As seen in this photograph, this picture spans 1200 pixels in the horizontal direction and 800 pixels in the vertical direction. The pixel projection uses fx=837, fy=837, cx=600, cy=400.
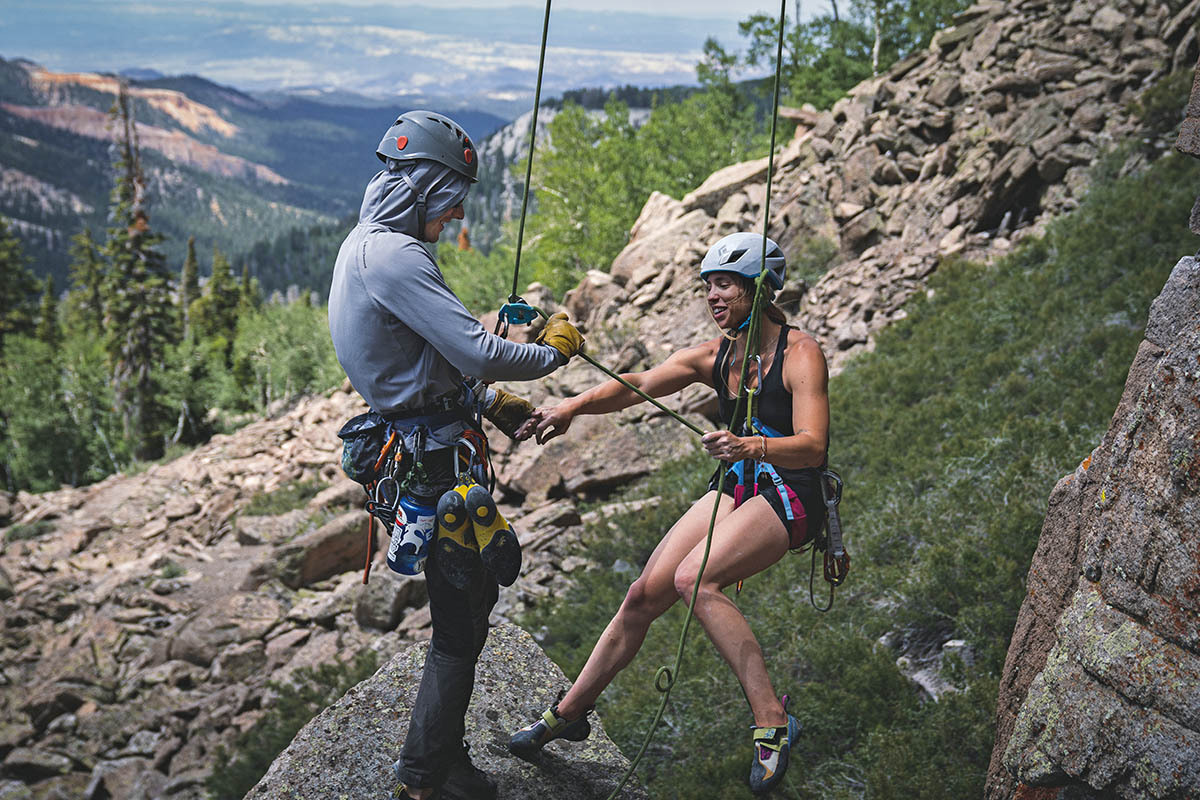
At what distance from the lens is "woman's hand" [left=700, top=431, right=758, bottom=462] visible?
3582 millimetres

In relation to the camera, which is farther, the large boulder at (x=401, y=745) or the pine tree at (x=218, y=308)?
→ the pine tree at (x=218, y=308)

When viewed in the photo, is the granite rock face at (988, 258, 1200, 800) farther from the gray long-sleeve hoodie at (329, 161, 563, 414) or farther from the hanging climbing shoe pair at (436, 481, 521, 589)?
the gray long-sleeve hoodie at (329, 161, 563, 414)

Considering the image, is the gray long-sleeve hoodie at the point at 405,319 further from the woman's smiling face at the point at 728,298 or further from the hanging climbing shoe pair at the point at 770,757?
the hanging climbing shoe pair at the point at 770,757

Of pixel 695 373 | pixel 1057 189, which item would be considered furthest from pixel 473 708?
pixel 1057 189

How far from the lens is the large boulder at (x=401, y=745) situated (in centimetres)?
434

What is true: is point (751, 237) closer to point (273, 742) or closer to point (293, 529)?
point (273, 742)

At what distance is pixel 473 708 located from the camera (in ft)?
16.0

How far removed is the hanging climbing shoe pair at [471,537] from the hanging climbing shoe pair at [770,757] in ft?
4.41

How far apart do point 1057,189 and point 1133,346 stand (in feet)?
22.4

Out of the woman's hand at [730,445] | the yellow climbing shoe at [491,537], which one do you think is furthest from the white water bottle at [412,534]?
the woman's hand at [730,445]

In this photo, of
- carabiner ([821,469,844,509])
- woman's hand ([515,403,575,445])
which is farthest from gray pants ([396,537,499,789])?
carabiner ([821,469,844,509])

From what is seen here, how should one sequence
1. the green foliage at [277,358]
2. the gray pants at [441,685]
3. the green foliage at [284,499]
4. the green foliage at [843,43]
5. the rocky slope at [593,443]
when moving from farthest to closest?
the green foliage at [277,358] → the green foliage at [843,43] → the green foliage at [284,499] → the rocky slope at [593,443] → the gray pants at [441,685]

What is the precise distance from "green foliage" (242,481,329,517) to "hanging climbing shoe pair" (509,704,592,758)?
17.6 metres

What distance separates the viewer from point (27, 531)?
2480 centimetres
